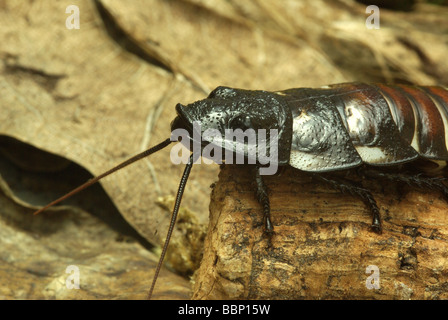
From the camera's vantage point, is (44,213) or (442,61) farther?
(442,61)

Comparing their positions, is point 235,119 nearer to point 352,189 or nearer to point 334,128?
point 334,128

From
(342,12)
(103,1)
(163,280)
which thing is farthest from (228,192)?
(342,12)

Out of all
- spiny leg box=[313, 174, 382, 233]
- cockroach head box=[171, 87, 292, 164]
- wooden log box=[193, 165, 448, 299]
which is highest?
cockroach head box=[171, 87, 292, 164]

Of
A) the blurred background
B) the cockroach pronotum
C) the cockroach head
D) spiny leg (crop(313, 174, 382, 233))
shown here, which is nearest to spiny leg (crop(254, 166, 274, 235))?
the cockroach pronotum

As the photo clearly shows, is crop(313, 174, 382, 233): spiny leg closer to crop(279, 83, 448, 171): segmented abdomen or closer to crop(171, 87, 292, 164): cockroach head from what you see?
crop(279, 83, 448, 171): segmented abdomen

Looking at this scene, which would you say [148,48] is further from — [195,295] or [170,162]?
[195,295]
